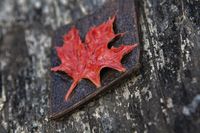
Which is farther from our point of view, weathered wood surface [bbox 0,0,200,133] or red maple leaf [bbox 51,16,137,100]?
red maple leaf [bbox 51,16,137,100]

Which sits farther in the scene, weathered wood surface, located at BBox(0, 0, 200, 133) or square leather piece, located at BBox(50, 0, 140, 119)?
square leather piece, located at BBox(50, 0, 140, 119)

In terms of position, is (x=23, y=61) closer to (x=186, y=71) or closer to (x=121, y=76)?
(x=121, y=76)

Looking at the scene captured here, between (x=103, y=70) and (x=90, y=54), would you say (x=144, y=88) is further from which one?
(x=90, y=54)

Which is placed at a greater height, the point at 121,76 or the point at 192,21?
the point at 192,21

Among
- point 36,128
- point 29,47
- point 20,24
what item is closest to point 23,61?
point 29,47

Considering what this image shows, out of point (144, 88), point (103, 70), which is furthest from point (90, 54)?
point (144, 88)
